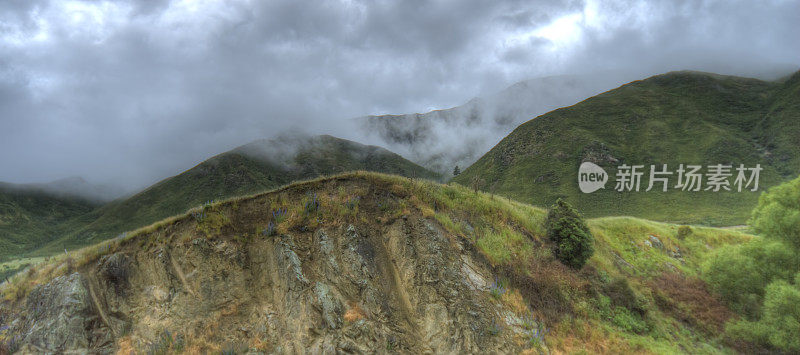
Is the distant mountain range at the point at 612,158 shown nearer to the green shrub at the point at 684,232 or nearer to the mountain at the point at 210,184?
A: the mountain at the point at 210,184

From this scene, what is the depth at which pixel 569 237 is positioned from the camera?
1417 centimetres

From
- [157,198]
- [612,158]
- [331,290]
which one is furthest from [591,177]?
[157,198]

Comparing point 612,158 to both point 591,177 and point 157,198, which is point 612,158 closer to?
point 591,177

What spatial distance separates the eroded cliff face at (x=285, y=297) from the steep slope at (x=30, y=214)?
517 ft

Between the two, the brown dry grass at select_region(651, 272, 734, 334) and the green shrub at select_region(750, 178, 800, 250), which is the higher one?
the green shrub at select_region(750, 178, 800, 250)

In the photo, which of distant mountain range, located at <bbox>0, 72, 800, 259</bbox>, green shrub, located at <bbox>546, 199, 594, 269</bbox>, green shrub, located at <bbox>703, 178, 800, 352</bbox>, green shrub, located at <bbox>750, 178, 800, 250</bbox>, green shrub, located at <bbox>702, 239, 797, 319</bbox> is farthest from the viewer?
distant mountain range, located at <bbox>0, 72, 800, 259</bbox>

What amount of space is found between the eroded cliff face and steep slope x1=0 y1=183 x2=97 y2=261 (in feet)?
517

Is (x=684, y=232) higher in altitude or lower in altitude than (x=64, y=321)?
lower

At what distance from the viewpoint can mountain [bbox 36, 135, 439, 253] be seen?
401 ft

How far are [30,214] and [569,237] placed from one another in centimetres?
24550

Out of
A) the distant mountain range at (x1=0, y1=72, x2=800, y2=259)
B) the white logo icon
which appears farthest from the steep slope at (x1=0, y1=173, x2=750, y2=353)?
the white logo icon

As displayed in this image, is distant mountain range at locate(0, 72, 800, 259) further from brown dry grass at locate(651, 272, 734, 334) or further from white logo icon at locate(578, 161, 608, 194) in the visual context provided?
brown dry grass at locate(651, 272, 734, 334)

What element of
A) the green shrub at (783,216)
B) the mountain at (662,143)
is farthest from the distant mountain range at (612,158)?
the green shrub at (783,216)

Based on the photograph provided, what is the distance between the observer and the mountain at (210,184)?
122 metres
